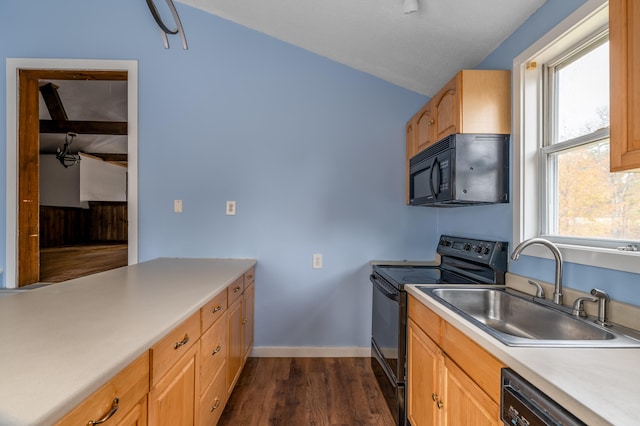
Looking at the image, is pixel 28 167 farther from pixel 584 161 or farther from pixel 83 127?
pixel 584 161

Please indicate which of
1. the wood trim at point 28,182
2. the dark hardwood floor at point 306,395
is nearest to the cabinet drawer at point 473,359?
the dark hardwood floor at point 306,395

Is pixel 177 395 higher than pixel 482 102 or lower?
lower

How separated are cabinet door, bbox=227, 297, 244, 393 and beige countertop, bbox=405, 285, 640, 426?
4.67 feet

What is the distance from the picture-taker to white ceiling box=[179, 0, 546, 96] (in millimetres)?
1677

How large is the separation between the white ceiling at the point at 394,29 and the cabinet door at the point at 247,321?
6.62 ft

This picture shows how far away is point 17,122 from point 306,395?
122 inches

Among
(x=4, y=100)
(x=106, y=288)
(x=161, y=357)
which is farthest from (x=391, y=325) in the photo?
(x=4, y=100)

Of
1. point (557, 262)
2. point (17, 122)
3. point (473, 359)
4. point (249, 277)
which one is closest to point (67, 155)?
point (17, 122)

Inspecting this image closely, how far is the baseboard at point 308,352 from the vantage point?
8.52 feet

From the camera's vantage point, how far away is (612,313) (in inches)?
43.6

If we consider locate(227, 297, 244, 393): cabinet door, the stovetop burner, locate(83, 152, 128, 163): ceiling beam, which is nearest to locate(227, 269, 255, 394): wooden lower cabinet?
locate(227, 297, 244, 393): cabinet door

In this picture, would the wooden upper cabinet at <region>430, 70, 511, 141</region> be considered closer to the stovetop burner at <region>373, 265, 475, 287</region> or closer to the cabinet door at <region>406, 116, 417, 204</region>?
the cabinet door at <region>406, 116, 417, 204</region>

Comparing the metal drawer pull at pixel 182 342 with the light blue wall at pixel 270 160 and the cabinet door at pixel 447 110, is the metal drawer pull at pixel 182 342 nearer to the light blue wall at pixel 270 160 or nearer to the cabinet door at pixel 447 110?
the light blue wall at pixel 270 160

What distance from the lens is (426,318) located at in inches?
59.0
